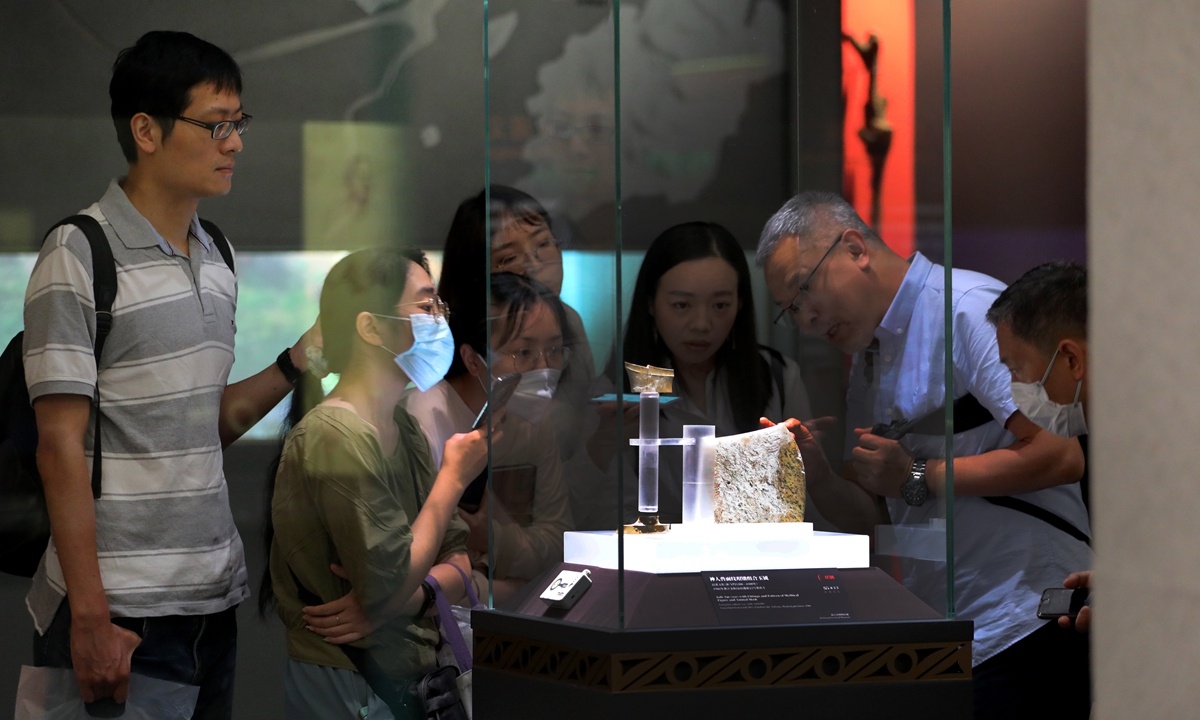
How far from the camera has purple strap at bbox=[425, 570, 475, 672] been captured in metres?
2.61

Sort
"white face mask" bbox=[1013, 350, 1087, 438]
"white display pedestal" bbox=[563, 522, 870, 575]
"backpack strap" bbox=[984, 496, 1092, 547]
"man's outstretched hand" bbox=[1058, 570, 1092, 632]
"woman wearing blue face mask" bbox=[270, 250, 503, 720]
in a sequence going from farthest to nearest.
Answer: "woman wearing blue face mask" bbox=[270, 250, 503, 720], "backpack strap" bbox=[984, 496, 1092, 547], "white face mask" bbox=[1013, 350, 1087, 438], "man's outstretched hand" bbox=[1058, 570, 1092, 632], "white display pedestal" bbox=[563, 522, 870, 575]

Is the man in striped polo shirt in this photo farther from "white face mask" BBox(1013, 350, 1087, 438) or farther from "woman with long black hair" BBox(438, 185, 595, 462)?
"white face mask" BBox(1013, 350, 1087, 438)

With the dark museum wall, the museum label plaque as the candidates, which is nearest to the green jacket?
the museum label plaque

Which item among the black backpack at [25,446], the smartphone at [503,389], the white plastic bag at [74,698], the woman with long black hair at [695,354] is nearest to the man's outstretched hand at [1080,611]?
the woman with long black hair at [695,354]

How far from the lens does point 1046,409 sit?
253 centimetres

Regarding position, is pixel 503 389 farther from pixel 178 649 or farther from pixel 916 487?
pixel 178 649

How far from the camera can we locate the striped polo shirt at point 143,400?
8.38ft

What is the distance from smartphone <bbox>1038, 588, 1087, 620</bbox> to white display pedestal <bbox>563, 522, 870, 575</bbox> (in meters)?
0.60

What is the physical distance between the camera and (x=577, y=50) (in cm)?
205

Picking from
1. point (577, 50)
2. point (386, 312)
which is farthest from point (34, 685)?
point (577, 50)

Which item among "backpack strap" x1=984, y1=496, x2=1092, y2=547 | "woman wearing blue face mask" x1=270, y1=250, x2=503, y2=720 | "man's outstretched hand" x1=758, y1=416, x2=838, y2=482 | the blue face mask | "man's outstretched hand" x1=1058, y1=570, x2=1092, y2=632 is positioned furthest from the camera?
the blue face mask

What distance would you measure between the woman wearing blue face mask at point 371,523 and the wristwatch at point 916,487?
1094 mm

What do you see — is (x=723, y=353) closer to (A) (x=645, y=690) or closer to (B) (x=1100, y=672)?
(A) (x=645, y=690)

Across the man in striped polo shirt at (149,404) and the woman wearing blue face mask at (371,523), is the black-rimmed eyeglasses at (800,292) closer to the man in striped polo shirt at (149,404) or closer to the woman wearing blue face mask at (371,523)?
the woman wearing blue face mask at (371,523)
